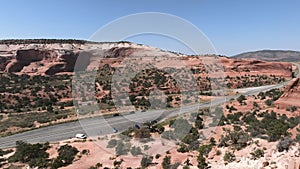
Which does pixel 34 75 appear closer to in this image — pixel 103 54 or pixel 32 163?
pixel 103 54

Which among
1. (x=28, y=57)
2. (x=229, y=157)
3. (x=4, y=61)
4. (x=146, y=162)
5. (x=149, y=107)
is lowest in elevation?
(x=146, y=162)

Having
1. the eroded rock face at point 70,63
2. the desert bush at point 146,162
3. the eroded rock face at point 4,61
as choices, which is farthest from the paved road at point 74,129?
the eroded rock face at point 4,61

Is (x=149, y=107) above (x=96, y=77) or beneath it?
beneath

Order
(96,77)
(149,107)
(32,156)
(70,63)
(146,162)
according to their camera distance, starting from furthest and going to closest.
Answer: (70,63), (96,77), (149,107), (32,156), (146,162)

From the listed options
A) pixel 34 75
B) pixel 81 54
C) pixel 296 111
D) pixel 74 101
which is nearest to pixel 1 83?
pixel 34 75


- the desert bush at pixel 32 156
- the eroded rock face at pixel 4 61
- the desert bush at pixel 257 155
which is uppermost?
the eroded rock face at pixel 4 61

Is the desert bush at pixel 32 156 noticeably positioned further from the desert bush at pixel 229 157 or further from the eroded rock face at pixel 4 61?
the eroded rock face at pixel 4 61

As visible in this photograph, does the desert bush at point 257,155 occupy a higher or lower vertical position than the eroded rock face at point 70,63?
lower

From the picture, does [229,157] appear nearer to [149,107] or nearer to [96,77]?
[149,107]

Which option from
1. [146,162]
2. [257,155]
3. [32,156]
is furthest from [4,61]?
[257,155]

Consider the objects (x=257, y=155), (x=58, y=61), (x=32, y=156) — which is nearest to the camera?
(x=257, y=155)

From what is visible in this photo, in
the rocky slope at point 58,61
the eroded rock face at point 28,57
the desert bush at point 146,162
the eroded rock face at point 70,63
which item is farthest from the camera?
the rocky slope at point 58,61
